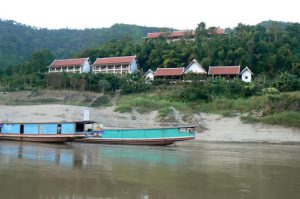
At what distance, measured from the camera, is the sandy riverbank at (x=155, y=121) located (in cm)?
3986

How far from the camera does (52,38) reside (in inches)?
4747

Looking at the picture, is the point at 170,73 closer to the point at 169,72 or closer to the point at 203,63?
the point at 169,72

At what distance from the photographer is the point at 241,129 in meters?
41.2

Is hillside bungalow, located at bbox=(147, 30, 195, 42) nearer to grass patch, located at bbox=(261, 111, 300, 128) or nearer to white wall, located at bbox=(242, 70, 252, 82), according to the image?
white wall, located at bbox=(242, 70, 252, 82)

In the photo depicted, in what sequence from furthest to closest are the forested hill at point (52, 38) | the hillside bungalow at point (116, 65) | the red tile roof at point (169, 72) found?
the forested hill at point (52, 38) → the hillside bungalow at point (116, 65) → the red tile roof at point (169, 72)

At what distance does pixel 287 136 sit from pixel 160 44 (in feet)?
118

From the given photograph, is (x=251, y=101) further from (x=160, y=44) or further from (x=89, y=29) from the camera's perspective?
(x=89, y=29)

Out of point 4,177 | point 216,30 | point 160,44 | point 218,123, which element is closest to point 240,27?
point 216,30

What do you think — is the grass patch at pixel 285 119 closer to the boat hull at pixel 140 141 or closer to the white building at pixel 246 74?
the boat hull at pixel 140 141

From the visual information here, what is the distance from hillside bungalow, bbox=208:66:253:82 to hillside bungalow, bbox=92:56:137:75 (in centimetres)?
1363

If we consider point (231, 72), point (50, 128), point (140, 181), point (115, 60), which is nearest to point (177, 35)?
point (115, 60)

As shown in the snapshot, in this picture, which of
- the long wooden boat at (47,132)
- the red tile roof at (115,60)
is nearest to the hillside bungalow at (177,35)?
the red tile roof at (115,60)

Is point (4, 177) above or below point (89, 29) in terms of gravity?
below

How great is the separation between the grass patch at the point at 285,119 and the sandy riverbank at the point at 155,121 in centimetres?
54
